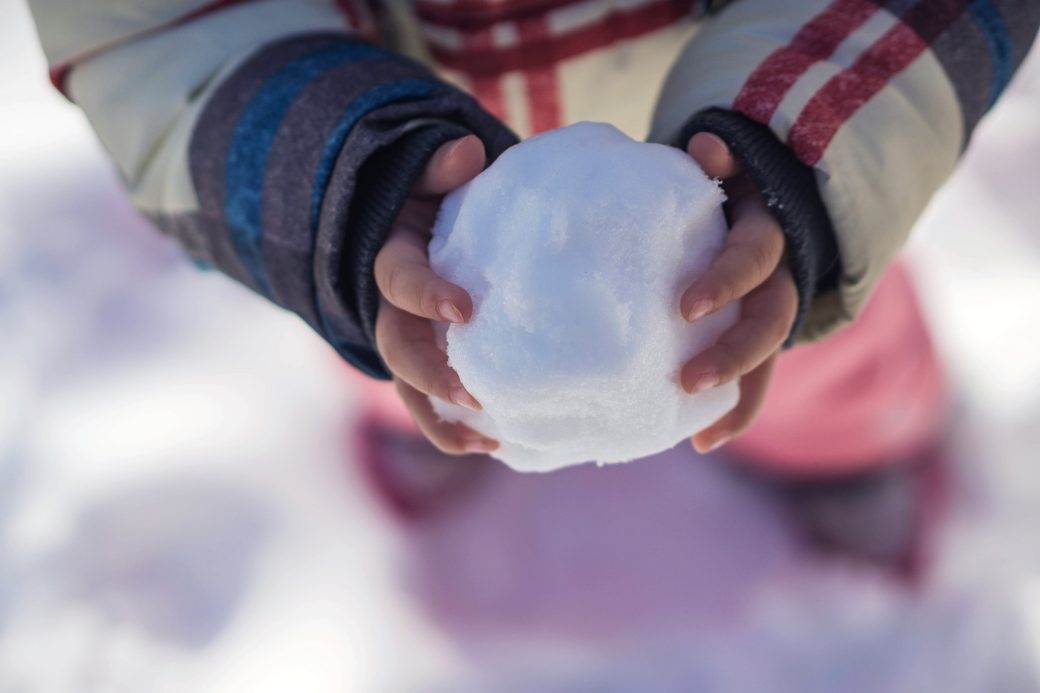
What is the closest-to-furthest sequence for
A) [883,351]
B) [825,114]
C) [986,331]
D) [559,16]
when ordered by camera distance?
[825,114], [559,16], [883,351], [986,331]

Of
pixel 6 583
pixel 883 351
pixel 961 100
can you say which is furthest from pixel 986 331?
pixel 6 583

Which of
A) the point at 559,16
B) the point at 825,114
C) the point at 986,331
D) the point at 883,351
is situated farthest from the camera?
the point at 986,331

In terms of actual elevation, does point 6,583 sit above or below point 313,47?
below

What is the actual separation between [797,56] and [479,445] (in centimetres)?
24

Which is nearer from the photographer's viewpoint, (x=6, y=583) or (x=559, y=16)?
(x=559, y=16)

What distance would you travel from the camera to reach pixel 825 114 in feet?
1.33

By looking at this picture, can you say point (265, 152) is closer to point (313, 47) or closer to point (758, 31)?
point (313, 47)

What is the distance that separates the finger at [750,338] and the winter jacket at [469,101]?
2 cm

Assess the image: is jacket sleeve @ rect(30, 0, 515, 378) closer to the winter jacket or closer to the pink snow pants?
the winter jacket

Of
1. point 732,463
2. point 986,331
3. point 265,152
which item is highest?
point 265,152

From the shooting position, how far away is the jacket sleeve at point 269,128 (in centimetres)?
41

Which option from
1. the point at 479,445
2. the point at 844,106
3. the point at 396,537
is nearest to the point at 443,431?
the point at 479,445

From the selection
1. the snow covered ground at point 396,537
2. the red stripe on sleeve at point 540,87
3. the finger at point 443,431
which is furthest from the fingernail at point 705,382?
the snow covered ground at point 396,537

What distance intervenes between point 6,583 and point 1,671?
0.24 feet
